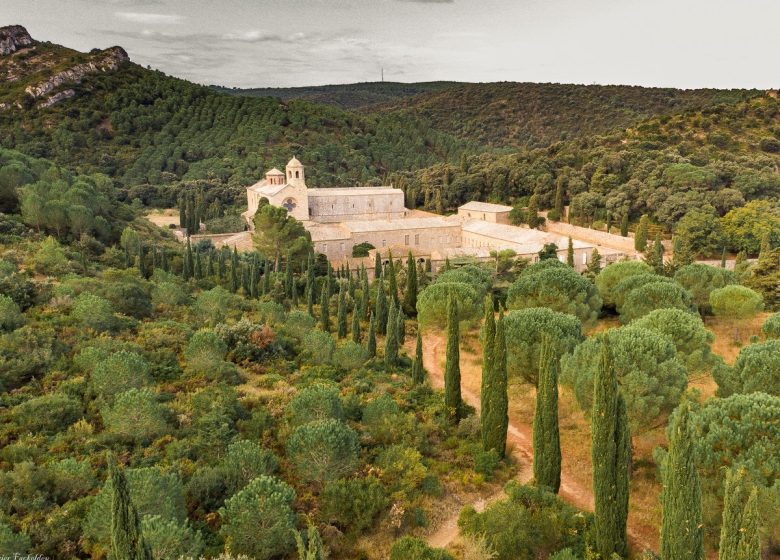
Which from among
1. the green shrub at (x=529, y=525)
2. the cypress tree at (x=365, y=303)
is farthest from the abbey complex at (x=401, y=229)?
the green shrub at (x=529, y=525)

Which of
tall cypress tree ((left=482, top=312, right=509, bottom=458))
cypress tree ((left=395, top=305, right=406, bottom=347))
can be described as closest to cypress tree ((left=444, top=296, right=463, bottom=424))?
tall cypress tree ((left=482, top=312, right=509, bottom=458))

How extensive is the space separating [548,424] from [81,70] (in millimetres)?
106114

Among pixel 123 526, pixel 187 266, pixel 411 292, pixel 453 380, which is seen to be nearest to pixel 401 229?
pixel 411 292

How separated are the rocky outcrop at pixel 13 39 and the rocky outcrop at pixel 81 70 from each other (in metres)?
15.9

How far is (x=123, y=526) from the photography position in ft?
24.0

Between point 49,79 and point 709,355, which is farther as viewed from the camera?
point 49,79

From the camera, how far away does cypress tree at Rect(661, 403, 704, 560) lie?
930cm

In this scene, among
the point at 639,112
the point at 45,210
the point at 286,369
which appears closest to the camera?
the point at 286,369

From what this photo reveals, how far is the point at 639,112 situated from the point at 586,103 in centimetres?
1518

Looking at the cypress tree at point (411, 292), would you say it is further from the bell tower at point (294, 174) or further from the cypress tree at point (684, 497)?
the bell tower at point (294, 174)

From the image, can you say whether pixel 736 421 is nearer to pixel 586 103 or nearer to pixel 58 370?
Result: pixel 58 370

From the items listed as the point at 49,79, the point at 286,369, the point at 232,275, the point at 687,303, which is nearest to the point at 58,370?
the point at 286,369

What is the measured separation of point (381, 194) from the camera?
204 feet

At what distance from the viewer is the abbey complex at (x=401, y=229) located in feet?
Answer: 153
